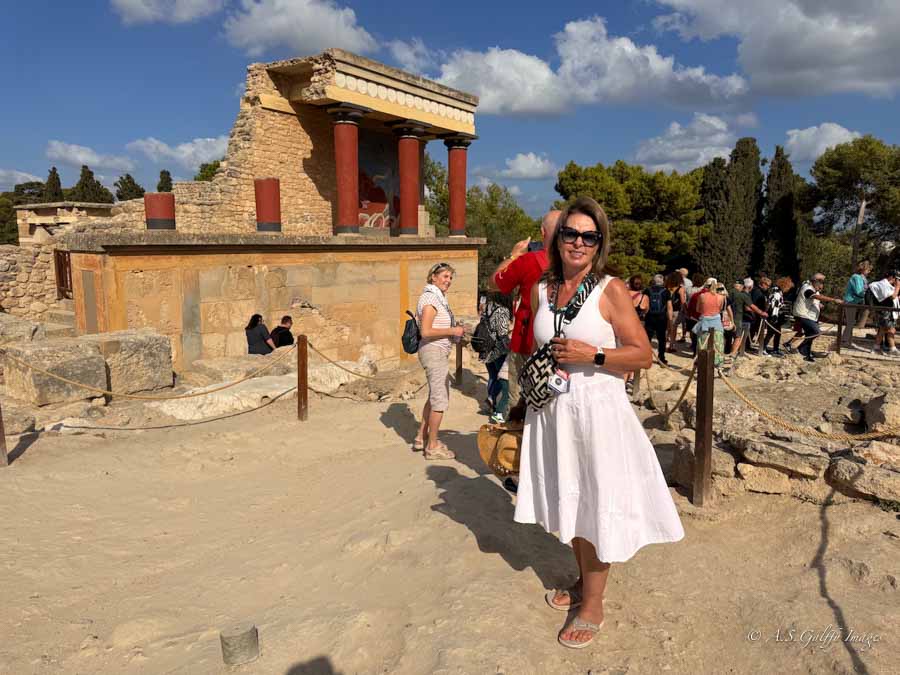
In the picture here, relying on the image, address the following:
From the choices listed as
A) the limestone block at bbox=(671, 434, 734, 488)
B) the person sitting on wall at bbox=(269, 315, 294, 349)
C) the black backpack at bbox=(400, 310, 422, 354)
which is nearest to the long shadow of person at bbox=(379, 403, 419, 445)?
the black backpack at bbox=(400, 310, 422, 354)

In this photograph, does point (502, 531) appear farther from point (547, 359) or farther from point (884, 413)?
point (884, 413)

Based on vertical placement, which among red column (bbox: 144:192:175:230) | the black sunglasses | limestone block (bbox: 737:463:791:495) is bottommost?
limestone block (bbox: 737:463:791:495)

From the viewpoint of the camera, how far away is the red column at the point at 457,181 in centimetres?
1576

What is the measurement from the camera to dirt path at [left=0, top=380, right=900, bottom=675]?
2.43m

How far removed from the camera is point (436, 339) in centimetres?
498

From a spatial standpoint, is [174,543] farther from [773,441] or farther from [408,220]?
[408,220]

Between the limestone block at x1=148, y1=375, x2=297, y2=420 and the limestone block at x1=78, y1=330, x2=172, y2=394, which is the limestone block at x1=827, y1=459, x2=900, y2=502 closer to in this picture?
the limestone block at x1=148, y1=375, x2=297, y2=420

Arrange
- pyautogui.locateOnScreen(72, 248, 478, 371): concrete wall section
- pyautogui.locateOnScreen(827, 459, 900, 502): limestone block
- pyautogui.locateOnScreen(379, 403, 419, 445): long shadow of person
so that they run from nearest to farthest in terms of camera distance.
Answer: pyautogui.locateOnScreen(827, 459, 900, 502): limestone block → pyautogui.locateOnScreen(379, 403, 419, 445): long shadow of person → pyautogui.locateOnScreen(72, 248, 478, 371): concrete wall section

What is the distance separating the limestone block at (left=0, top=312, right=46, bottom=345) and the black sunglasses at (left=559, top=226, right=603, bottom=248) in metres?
8.04

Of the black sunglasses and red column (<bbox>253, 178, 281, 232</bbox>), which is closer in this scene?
the black sunglasses

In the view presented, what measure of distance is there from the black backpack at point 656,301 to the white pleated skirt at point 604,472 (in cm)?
807

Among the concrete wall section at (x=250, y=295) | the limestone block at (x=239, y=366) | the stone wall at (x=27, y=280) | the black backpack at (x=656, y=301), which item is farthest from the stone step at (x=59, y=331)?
the black backpack at (x=656, y=301)

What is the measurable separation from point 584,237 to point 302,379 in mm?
4814

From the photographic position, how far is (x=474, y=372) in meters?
8.87
